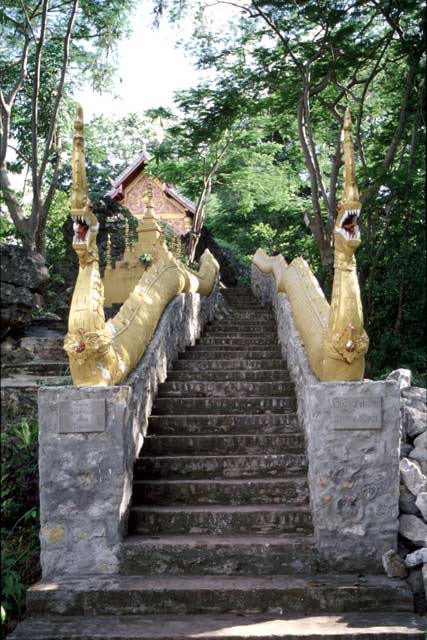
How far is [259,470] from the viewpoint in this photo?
5.45 meters

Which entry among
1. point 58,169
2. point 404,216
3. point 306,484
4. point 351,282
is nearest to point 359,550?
point 306,484

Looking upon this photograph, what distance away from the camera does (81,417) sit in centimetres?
459

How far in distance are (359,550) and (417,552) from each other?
0.38 m

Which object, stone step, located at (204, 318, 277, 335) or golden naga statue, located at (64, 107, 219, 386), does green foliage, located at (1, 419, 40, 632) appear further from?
stone step, located at (204, 318, 277, 335)

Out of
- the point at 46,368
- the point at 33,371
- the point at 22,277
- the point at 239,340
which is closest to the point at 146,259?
the point at 239,340

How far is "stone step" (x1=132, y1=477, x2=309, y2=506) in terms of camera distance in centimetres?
517

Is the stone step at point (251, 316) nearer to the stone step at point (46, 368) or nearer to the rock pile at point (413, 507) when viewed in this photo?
the stone step at point (46, 368)

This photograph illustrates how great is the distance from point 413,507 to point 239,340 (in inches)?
179

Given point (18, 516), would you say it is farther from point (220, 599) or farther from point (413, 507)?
point (413, 507)

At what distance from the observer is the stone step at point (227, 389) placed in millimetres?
6641

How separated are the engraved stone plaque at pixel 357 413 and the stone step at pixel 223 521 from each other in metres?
0.75

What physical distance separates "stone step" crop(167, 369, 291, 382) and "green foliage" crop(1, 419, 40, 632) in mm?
1683

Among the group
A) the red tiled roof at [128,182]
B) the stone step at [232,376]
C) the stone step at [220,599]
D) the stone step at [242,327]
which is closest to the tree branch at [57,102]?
the stone step at [242,327]

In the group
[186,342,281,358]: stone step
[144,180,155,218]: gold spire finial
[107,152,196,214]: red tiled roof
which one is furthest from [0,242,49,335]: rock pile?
[107,152,196,214]: red tiled roof
